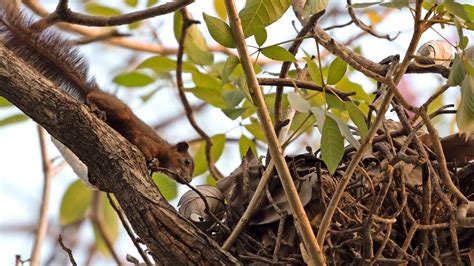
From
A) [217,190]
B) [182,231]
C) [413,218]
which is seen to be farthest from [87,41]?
[413,218]

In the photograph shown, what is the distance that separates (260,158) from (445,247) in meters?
0.55

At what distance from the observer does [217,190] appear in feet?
7.06

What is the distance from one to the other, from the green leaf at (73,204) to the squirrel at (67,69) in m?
0.38

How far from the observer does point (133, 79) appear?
3248 millimetres

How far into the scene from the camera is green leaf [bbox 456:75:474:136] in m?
1.56

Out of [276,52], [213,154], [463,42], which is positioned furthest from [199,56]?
[463,42]

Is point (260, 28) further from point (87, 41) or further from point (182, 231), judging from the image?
point (87, 41)

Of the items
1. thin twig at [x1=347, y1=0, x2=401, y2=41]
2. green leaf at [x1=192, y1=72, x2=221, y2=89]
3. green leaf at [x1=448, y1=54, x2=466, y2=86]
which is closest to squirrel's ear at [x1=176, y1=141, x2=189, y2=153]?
green leaf at [x1=192, y1=72, x2=221, y2=89]

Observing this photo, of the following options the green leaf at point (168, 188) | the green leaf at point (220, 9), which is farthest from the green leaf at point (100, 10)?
the green leaf at point (168, 188)

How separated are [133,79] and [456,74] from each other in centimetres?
189

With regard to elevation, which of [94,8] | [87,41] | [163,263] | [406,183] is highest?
[94,8]

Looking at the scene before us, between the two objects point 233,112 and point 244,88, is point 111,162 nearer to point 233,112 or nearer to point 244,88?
point 244,88

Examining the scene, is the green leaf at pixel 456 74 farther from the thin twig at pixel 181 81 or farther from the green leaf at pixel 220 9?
the green leaf at pixel 220 9

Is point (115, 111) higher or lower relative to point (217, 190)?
higher
